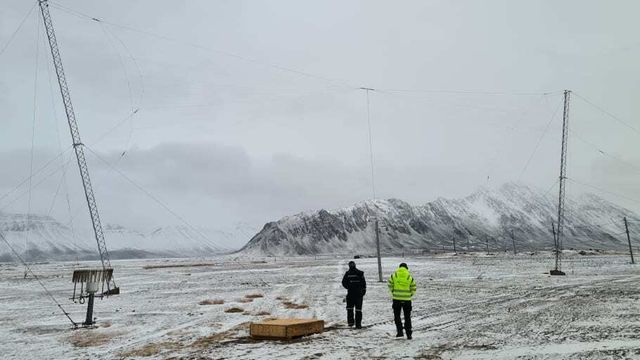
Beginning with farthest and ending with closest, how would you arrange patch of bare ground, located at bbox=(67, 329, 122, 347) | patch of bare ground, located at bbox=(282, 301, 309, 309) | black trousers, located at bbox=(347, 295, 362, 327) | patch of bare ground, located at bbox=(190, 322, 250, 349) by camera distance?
patch of bare ground, located at bbox=(282, 301, 309, 309), black trousers, located at bbox=(347, 295, 362, 327), patch of bare ground, located at bbox=(67, 329, 122, 347), patch of bare ground, located at bbox=(190, 322, 250, 349)

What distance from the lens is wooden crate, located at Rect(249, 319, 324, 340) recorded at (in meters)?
14.2

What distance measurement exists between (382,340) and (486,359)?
3.57 m

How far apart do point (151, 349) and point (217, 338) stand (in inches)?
85.7

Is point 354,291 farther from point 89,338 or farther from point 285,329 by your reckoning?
point 89,338

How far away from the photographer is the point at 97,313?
2362cm

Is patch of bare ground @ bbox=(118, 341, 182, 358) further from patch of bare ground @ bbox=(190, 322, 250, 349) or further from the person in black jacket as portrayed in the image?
the person in black jacket

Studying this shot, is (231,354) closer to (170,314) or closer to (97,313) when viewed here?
(170,314)

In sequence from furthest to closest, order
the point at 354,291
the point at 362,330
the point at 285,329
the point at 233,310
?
the point at 233,310, the point at 354,291, the point at 362,330, the point at 285,329

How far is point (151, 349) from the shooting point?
536 inches

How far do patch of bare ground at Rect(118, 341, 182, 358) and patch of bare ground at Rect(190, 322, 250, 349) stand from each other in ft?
1.97

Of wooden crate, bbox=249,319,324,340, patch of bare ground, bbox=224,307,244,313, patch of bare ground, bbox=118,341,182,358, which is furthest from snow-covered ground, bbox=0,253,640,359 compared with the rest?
wooden crate, bbox=249,319,324,340

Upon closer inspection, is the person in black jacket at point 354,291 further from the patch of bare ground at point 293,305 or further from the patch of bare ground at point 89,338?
the patch of bare ground at point 89,338

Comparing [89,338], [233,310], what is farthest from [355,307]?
[89,338]

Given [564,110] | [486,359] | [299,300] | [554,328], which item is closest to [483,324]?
[554,328]
